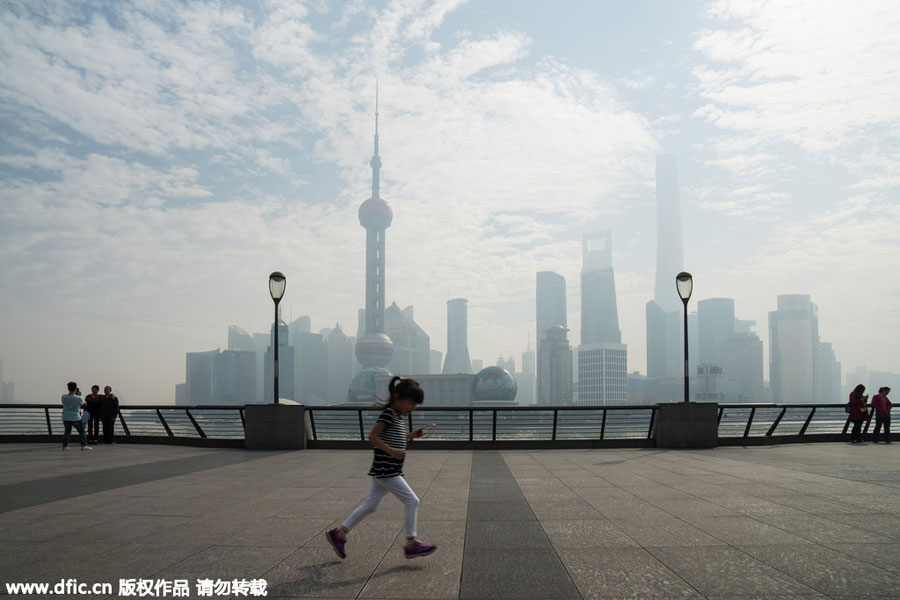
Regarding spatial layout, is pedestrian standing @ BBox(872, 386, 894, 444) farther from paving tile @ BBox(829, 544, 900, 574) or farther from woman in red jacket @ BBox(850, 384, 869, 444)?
paving tile @ BBox(829, 544, 900, 574)

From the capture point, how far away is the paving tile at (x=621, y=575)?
468 centimetres

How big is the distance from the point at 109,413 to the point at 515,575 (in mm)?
16546

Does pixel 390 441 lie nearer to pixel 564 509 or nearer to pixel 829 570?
pixel 564 509

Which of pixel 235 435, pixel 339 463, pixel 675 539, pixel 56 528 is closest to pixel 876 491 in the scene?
pixel 675 539

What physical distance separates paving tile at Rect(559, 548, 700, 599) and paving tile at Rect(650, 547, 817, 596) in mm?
127

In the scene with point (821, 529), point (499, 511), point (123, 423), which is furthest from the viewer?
point (123, 423)

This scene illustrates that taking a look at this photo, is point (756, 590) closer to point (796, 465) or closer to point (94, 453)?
point (796, 465)

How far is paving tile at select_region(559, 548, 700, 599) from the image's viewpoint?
468cm

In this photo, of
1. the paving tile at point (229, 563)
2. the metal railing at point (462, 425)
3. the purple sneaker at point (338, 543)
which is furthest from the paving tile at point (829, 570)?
the metal railing at point (462, 425)

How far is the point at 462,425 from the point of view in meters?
16.4

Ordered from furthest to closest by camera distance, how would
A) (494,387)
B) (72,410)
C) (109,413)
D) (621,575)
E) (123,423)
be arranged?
(494,387) < (123,423) < (109,413) < (72,410) < (621,575)

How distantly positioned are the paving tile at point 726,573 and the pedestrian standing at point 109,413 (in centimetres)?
1681

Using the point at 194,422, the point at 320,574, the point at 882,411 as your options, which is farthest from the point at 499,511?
the point at 882,411

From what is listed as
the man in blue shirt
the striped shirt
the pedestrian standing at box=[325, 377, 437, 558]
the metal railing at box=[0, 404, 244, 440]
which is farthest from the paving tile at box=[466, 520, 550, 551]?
the man in blue shirt
